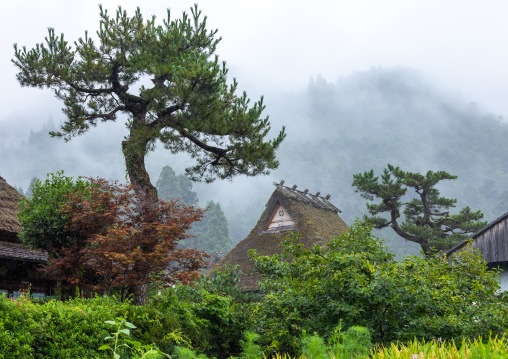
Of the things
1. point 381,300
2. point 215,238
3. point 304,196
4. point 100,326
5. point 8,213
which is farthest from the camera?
point 215,238

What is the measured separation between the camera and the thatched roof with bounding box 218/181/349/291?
2292 cm

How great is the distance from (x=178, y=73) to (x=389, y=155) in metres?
130

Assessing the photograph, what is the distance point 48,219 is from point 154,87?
473 cm

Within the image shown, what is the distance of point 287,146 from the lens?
484ft

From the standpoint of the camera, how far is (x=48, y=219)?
11180 mm

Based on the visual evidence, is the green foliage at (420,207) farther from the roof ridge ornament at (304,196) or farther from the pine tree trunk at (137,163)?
the pine tree trunk at (137,163)

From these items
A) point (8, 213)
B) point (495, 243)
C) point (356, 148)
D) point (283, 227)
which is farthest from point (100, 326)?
point (356, 148)

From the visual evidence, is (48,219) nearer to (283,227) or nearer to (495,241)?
(495,241)

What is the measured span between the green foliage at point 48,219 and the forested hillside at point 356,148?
284 feet

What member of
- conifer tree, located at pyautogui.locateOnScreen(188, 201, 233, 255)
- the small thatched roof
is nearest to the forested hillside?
conifer tree, located at pyautogui.locateOnScreen(188, 201, 233, 255)

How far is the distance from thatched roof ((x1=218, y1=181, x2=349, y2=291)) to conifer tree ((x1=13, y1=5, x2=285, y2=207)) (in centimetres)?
883

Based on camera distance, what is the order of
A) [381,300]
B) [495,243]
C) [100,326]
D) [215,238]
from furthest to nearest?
[215,238]
[495,243]
[381,300]
[100,326]

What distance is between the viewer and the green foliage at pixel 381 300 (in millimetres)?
6781

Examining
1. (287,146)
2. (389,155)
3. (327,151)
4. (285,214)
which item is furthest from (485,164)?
(285,214)
